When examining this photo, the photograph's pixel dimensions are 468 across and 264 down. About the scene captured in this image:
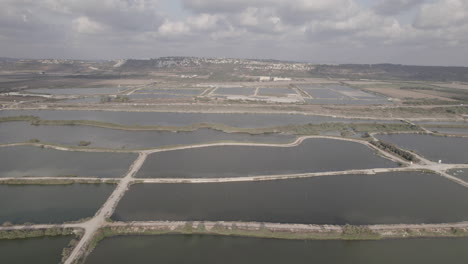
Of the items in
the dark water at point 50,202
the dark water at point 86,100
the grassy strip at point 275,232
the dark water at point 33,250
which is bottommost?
the dark water at point 33,250

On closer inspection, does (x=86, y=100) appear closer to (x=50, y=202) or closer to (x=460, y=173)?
(x=50, y=202)

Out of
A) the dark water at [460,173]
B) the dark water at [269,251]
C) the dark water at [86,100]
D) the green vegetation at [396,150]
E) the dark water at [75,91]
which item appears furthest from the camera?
the dark water at [75,91]

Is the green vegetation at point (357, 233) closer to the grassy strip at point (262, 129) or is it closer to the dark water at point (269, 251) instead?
Answer: the dark water at point (269, 251)

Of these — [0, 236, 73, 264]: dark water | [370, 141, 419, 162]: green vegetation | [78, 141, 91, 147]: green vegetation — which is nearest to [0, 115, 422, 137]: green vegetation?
[370, 141, 419, 162]: green vegetation

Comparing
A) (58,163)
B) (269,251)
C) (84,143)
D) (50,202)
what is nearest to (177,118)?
(84,143)

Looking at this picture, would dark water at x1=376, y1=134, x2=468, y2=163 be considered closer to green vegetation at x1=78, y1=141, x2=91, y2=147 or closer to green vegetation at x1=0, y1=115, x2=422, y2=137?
green vegetation at x1=0, y1=115, x2=422, y2=137

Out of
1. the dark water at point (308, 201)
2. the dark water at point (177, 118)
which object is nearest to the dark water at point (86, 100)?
the dark water at point (177, 118)
